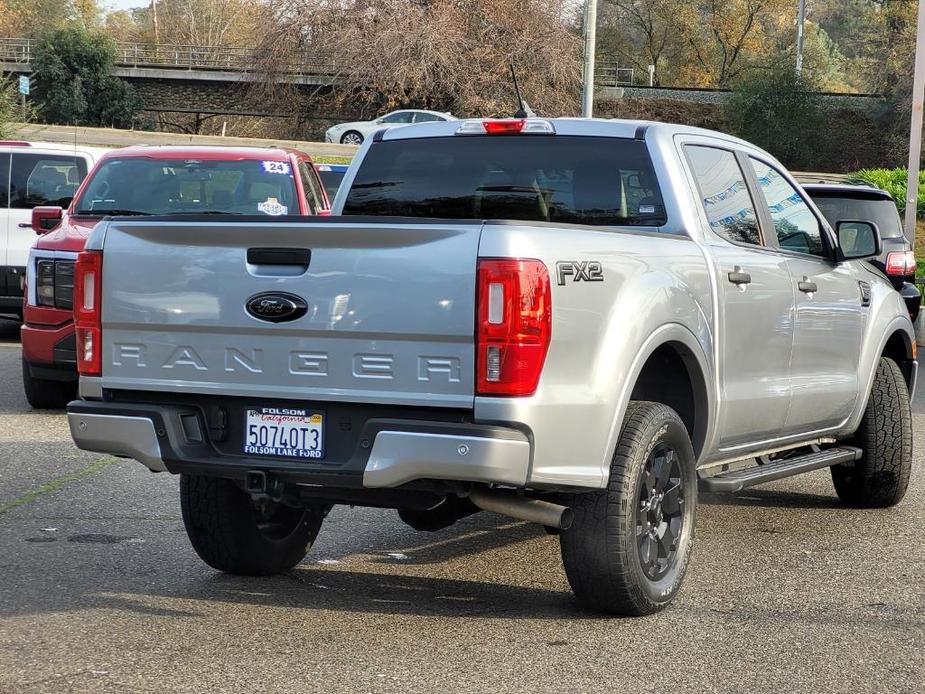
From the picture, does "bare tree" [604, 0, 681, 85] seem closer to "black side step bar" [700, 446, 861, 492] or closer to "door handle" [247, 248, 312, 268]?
"black side step bar" [700, 446, 861, 492]

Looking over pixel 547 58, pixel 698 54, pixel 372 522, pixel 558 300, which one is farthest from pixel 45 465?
pixel 698 54

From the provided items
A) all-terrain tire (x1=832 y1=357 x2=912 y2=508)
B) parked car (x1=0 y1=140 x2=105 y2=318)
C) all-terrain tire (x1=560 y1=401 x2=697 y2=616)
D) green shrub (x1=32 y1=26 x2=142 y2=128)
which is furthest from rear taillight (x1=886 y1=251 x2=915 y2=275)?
green shrub (x1=32 y1=26 x2=142 y2=128)

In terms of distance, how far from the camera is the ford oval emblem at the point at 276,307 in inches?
202

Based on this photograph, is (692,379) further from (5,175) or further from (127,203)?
(5,175)

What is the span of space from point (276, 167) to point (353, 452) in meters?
7.13

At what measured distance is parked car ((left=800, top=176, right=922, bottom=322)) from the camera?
14.3 meters

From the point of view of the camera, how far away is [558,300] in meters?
4.93

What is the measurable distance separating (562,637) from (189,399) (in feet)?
5.45

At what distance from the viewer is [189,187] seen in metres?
11.6

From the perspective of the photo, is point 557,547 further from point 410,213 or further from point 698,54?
point 698,54

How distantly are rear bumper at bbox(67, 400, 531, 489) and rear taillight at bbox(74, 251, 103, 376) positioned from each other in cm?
17

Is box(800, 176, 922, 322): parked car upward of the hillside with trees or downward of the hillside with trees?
downward

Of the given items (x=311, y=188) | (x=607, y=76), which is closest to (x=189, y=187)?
(x=311, y=188)

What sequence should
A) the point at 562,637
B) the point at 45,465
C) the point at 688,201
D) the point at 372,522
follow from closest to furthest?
1. the point at 562,637
2. the point at 688,201
3. the point at 372,522
4. the point at 45,465
